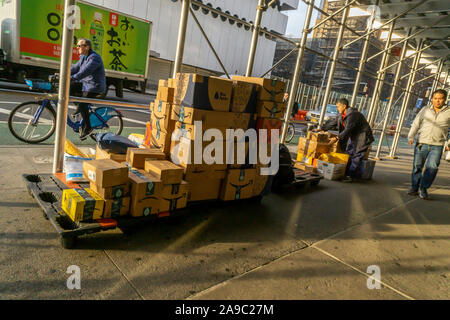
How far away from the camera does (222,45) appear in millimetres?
31734

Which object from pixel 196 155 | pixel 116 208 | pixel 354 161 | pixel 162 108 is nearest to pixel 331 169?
pixel 354 161

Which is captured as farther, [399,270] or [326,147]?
[326,147]

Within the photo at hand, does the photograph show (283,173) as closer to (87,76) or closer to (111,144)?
(111,144)

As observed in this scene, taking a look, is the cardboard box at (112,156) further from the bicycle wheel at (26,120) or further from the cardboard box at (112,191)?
the bicycle wheel at (26,120)

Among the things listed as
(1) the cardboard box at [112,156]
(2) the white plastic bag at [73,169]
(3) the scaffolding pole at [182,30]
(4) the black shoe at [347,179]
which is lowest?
(4) the black shoe at [347,179]

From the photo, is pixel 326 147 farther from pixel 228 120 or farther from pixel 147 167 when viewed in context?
pixel 147 167

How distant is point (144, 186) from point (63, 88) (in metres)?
1.75

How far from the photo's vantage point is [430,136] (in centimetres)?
589

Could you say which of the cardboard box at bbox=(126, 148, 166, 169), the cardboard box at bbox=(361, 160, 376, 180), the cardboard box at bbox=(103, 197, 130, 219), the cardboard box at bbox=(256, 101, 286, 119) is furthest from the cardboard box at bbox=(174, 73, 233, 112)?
the cardboard box at bbox=(361, 160, 376, 180)

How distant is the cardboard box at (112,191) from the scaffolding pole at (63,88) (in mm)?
1122

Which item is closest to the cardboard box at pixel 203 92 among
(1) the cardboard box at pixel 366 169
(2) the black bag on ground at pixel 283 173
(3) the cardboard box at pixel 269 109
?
(3) the cardboard box at pixel 269 109

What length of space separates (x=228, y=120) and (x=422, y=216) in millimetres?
3739

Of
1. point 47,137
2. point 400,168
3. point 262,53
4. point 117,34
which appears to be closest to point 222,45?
point 262,53

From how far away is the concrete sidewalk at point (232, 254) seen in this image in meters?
2.39
